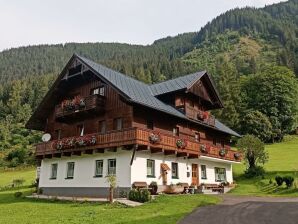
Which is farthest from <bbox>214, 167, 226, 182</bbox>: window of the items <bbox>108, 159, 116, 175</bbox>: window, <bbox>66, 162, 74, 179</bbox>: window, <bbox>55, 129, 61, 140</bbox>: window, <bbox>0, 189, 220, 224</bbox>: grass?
<bbox>55, 129, 61, 140</bbox>: window

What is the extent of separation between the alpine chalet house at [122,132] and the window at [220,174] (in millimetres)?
105

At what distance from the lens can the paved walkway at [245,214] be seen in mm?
17062

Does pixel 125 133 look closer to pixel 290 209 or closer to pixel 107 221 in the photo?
pixel 107 221

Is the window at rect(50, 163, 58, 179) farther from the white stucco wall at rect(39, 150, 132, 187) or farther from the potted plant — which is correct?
the potted plant

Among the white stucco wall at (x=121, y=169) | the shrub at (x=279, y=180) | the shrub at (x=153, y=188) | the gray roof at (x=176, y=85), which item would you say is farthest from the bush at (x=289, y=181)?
the shrub at (x=153, y=188)

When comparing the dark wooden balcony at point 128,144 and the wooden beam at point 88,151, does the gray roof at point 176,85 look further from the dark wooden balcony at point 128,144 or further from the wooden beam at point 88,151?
the wooden beam at point 88,151

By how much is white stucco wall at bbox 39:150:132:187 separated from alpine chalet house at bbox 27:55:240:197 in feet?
0.25

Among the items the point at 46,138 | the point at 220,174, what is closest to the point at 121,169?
the point at 46,138

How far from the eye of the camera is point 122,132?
27422mm

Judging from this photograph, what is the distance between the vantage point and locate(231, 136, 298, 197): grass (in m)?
33.1

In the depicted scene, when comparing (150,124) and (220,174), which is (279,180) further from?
(150,124)

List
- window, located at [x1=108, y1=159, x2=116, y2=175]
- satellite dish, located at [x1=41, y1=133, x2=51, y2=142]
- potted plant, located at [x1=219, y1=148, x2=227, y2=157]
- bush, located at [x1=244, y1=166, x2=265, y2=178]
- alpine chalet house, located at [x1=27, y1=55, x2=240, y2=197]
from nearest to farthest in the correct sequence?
alpine chalet house, located at [x1=27, y1=55, x2=240, y2=197] → window, located at [x1=108, y1=159, x2=116, y2=175] → satellite dish, located at [x1=41, y1=133, x2=51, y2=142] → potted plant, located at [x1=219, y1=148, x2=227, y2=157] → bush, located at [x1=244, y1=166, x2=265, y2=178]

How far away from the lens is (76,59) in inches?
1339

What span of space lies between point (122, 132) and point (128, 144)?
1194 mm
